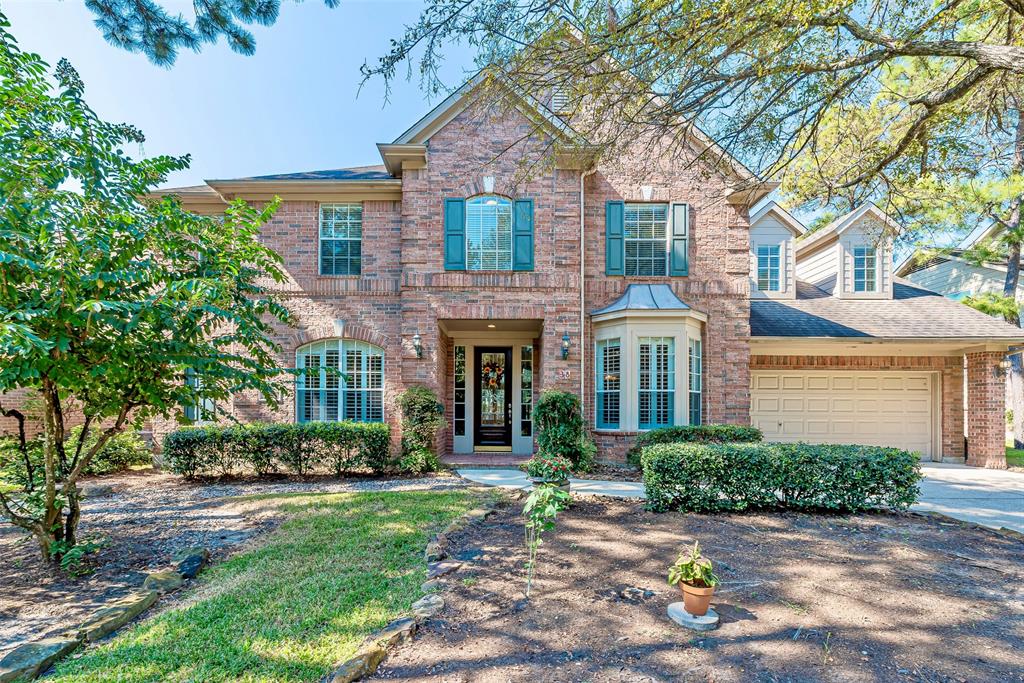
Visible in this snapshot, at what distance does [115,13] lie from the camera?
17.7 feet

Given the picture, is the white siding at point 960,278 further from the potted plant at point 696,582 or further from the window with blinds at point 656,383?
the potted plant at point 696,582

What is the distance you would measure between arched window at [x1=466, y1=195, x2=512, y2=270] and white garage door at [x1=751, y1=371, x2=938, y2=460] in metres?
6.98

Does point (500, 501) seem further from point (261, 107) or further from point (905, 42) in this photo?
point (261, 107)

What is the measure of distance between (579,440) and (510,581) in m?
5.00

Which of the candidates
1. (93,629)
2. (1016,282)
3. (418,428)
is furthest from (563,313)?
(1016,282)

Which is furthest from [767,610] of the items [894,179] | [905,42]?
[894,179]

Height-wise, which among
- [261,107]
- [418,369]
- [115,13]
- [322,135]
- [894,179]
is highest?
[322,135]

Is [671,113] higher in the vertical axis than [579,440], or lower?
higher

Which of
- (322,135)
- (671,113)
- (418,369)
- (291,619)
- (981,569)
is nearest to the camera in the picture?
(291,619)

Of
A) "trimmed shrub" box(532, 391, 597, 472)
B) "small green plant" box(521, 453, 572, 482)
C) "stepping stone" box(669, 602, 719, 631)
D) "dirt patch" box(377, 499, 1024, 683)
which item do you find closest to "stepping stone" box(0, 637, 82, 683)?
"dirt patch" box(377, 499, 1024, 683)

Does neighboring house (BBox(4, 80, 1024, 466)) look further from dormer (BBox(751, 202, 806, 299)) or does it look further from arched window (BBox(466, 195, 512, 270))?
dormer (BBox(751, 202, 806, 299))

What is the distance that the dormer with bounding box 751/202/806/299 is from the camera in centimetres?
1216

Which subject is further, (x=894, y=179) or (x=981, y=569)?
(x=894, y=179)

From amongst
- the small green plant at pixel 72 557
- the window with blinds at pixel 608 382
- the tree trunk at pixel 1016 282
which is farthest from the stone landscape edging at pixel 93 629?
the tree trunk at pixel 1016 282
